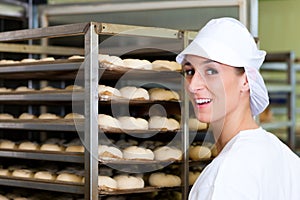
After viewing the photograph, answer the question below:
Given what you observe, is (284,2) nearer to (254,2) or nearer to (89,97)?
(254,2)

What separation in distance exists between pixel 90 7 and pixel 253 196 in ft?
4.63

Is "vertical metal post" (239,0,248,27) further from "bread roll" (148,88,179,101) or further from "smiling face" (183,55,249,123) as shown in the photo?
"smiling face" (183,55,249,123)

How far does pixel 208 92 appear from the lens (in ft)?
4.52

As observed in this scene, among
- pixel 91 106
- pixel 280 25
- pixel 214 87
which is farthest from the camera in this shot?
pixel 280 25

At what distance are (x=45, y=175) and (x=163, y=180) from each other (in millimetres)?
396

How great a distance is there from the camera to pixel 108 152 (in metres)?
1.64

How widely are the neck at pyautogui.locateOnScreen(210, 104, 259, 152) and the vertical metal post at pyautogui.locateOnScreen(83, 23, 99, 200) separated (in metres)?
0.36

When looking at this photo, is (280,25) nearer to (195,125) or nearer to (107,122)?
(195,125)

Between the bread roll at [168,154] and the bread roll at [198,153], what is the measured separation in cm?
10

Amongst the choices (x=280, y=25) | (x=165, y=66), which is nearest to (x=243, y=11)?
(x=165, y=66)

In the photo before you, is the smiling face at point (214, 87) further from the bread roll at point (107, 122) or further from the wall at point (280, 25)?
the wall at point (280, 25)

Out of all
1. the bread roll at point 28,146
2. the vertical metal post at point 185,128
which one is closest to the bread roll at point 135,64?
the vertical metal post at point 185,128

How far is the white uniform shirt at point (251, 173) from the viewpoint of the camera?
123cm

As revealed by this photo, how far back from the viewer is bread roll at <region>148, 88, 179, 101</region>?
1772 mm
